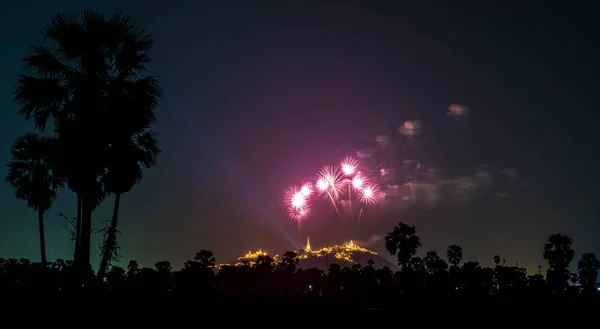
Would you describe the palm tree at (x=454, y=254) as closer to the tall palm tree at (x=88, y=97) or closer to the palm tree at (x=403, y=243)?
the palm tree at (x=403, y=243)

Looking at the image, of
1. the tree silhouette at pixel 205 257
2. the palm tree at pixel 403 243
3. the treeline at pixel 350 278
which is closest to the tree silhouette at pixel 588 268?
the treeline at pixel 350 278


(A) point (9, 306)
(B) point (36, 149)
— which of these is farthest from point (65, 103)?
(A) point (9, 306)

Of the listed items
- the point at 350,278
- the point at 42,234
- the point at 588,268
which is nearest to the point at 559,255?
the point at 588,268

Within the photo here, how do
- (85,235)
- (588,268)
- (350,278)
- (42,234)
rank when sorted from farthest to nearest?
(588,268), (350,278), (42,234), (85,235)

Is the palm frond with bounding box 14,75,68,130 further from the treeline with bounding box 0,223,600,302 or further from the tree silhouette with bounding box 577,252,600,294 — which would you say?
Answer: the tree silhouette with bounding box 577,252,600,294

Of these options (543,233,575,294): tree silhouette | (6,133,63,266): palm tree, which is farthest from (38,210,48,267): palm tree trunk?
(543,233,575,294): tree silhouette

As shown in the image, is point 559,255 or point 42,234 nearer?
point 42,234

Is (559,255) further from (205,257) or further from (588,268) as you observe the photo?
(205,257)

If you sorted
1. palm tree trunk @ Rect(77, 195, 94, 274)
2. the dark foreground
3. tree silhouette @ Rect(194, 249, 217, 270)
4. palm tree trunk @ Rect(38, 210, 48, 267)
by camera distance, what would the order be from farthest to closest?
tree silhouette @ Rect(194, 249, 217, 270)
palm tree trunk @ Rect(38, 210, 48, 267)
palm tree trunk @ Rect(77, 195, 94, 274)
the dark foreground
